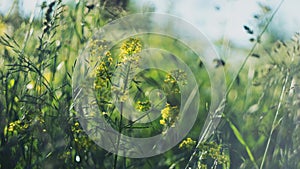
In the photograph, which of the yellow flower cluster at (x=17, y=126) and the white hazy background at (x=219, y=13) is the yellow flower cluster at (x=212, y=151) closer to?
the white hazy background at (x=219, y=13)

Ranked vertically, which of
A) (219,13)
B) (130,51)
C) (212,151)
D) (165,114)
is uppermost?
(219,13)

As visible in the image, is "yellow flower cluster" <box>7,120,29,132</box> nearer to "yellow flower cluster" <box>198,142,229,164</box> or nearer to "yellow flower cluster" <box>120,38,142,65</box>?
"yellow flower cluster" <box>120,38,142,65</box>

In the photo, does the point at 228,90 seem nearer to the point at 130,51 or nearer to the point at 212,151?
the point at 212,151

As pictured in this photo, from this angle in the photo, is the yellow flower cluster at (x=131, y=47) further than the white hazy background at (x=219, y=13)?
No

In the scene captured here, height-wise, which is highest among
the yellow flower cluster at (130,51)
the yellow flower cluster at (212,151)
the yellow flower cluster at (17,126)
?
the yellow flower cluster at (130,51)

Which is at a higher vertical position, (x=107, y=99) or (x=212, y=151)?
(x=107, y=99)

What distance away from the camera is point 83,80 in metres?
1.50

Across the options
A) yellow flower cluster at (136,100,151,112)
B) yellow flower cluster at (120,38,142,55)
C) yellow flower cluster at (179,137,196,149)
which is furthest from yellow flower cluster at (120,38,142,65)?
yellow flower cluster at (179,137,196,149)

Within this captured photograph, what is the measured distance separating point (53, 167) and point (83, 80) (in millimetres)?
258

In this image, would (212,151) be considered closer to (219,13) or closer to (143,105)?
(143,105)

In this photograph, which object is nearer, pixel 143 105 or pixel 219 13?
pixel 143 105

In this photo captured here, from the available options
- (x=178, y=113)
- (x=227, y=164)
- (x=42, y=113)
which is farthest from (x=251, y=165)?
(x=42, y=113)

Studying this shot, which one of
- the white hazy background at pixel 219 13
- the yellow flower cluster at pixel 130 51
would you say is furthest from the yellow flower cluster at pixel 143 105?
the white hazy background at pixel 219 13

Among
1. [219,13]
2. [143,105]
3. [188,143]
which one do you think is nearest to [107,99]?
[143,105]
